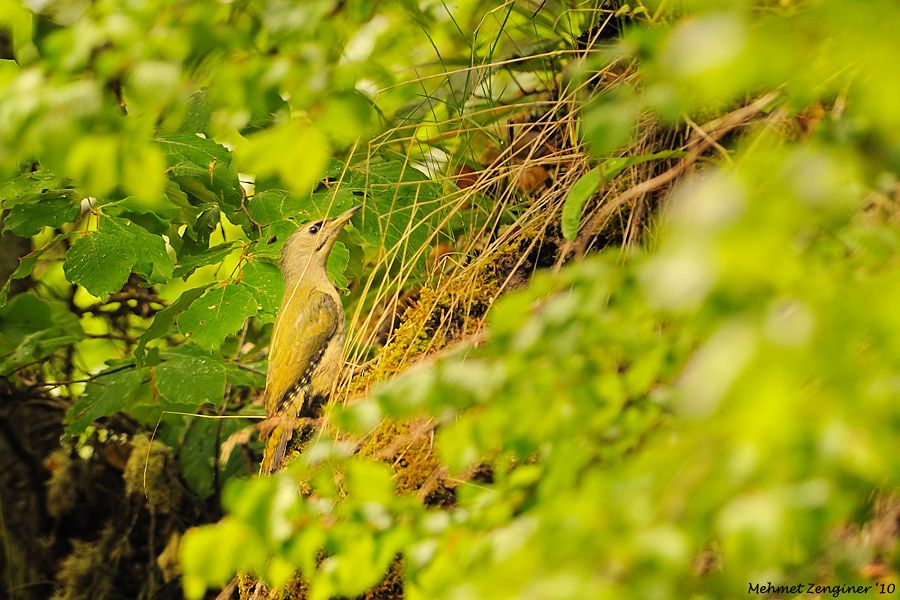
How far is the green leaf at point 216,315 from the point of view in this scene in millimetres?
1770

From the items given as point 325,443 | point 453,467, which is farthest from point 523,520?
point 325,443

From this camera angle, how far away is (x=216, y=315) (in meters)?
1.79

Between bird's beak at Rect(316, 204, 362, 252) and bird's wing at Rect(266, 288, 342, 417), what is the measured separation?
10cm

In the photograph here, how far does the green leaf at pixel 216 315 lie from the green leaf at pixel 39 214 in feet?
1.21

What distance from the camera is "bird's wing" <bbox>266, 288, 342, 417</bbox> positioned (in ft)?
5.62

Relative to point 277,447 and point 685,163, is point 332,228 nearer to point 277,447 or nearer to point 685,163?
point 277,447

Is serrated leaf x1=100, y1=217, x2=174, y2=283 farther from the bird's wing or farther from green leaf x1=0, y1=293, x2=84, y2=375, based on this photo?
green leaf x1=0, y1=293, x2=84, y2=375

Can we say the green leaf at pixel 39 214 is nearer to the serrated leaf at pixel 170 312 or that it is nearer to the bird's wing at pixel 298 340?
the serrated leaf at pixel 170 312

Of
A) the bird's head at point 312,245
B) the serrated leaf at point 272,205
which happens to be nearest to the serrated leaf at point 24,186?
the serrated leaf at point 272,205

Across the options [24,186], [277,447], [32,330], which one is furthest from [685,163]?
[32,330]

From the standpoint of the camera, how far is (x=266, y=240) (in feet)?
6.43

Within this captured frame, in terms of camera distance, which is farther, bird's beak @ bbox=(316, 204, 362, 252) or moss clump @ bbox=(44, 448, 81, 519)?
moss clump @ bbox=(44, 448, 81, 519)

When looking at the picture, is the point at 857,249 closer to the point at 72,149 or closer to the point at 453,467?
the point at 453,467

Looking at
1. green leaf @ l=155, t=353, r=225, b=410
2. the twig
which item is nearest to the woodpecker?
green leaf @ l=155, t=353, r=225, b=410
